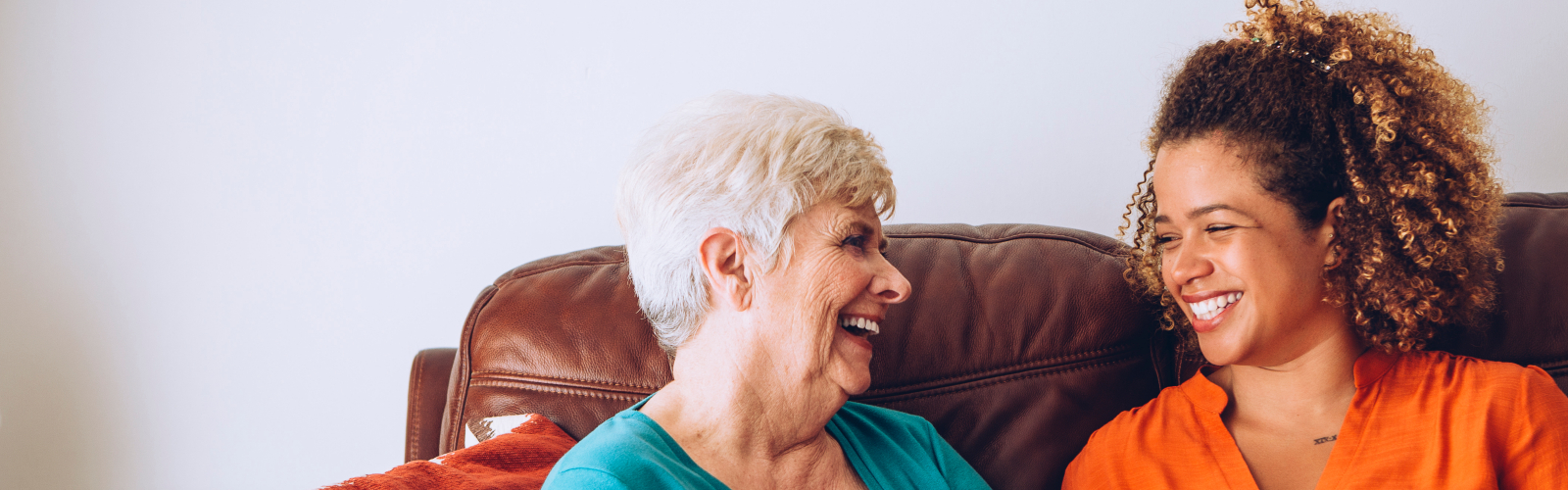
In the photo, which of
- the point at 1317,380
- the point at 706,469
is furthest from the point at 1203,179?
the point at 706,469

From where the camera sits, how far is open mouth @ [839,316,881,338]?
1152mm

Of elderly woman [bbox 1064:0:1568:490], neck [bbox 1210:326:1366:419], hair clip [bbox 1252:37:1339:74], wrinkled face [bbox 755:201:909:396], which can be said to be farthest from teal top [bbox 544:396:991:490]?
hair clip [bbox 1252:37:1339:74]

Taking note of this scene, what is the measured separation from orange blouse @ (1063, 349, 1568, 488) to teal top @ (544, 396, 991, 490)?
0.24m

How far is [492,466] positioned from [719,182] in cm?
49

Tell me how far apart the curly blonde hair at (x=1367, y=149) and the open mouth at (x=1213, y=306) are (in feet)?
0.46

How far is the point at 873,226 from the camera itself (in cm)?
115

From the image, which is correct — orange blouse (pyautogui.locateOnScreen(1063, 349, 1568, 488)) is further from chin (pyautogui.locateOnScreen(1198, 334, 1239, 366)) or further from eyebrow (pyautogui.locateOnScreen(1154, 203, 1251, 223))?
eyebrow (pyautogui.locateOnScreen(1154, 203, 1251, 223))

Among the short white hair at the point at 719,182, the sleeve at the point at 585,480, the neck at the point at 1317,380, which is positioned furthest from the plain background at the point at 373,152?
the sleeve at the point at 585,480

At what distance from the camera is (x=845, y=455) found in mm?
1231

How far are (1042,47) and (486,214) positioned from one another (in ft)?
3.94

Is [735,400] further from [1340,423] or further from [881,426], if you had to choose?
[1340,423]

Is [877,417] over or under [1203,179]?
Answer: under

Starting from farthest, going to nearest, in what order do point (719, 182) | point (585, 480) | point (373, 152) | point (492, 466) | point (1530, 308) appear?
1. point (373, 152)
2. point (1530, 308)
3. point (492, 466)
4. point (719, 182)
5. point (585, 480)

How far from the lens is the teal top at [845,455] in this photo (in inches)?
36.8
